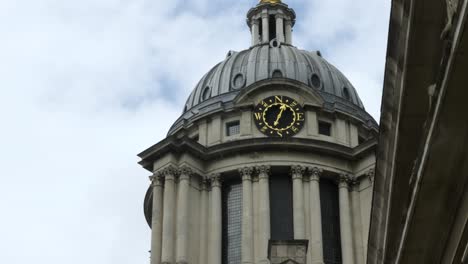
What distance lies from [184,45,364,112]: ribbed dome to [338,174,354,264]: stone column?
7.67 m

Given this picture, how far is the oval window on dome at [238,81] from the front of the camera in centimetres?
6327

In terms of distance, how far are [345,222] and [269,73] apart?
1240 centimetres

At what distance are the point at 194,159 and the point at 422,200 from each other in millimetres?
40469

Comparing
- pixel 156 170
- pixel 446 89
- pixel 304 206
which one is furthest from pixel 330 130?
pixel 446 89

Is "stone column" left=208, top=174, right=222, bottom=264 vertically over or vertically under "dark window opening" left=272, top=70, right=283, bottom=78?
under

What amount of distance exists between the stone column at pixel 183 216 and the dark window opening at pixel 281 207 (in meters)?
5.19

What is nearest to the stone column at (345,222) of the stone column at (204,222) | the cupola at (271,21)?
the stone column at (204,222)

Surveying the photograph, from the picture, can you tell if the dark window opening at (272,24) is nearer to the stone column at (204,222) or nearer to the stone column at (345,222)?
the stone column at (345,222)

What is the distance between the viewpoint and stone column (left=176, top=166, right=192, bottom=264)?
174 ft

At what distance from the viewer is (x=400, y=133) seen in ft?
58.1

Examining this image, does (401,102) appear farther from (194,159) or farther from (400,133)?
(194,159)

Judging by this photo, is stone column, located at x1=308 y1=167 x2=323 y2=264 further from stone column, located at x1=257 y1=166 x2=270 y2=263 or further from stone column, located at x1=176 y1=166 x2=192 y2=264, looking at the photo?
stone column, located at x1=176 y1=166 x2=192 y2=264

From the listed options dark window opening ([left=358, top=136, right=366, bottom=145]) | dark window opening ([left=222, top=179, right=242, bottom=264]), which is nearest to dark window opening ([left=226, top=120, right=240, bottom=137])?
dark window opening ([left=222, top=179, right=242, bottom=264])

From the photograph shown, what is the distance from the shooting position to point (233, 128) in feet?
196
